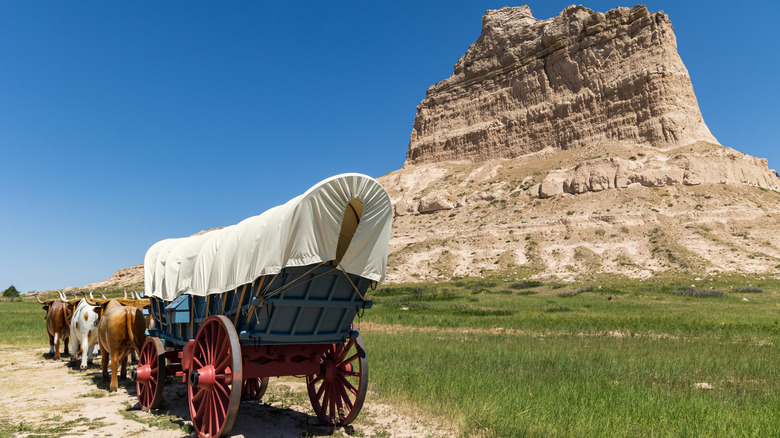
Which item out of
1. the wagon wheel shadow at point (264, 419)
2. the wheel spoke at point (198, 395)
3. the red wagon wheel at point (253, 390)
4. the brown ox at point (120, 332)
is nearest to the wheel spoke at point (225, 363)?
the wheel spoke at point (198, 395)

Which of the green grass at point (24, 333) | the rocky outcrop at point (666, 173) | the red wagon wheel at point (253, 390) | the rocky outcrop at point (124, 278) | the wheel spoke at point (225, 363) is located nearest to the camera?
the wheel spoke at point (225, 363)

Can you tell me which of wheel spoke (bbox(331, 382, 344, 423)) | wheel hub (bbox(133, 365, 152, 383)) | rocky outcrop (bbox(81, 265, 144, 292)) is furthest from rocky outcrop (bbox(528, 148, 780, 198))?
rocky outcrop (bbox(81, 265, 144, 292))

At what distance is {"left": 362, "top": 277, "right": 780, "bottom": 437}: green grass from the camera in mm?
7066

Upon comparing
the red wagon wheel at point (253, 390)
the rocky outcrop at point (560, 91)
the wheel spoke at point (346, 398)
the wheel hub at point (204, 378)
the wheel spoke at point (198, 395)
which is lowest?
the red wagon wheel at point (253, 390)

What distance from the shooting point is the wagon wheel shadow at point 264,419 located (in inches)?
292

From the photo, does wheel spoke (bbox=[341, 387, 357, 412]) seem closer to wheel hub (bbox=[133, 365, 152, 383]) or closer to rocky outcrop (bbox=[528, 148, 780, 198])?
wheel hub (bbox=[133, 365, 152, 383])

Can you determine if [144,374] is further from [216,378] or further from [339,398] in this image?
[339,398]

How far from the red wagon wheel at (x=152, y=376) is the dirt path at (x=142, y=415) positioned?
23 centimetres

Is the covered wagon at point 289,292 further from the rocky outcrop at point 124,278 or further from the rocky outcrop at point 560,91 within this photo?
the rocky outcrop at point 124,278

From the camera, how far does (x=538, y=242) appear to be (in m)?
57.7

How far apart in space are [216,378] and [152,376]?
9.67ft

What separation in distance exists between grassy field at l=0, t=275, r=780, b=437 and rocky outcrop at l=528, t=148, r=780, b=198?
3453 cm

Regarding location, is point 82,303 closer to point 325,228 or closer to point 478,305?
point 325,228

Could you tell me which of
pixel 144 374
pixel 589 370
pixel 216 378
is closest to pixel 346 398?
pixel 216 378
